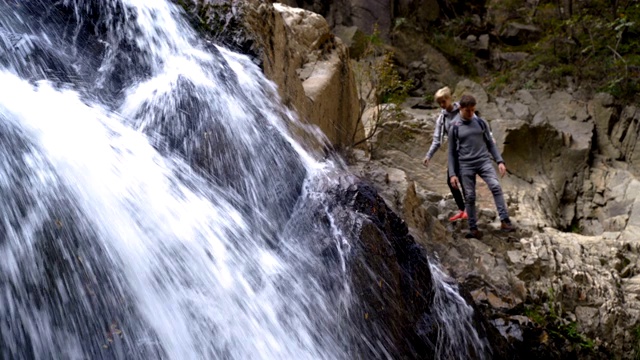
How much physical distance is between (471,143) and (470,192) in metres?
0.54

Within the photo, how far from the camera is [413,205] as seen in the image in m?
6.06

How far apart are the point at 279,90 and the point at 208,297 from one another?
2.82 m

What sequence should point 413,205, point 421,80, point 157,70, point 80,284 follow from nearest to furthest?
point 80,284, point 157,70, point 413,205, point 421,80

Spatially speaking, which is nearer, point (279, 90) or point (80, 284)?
point (80, 284)

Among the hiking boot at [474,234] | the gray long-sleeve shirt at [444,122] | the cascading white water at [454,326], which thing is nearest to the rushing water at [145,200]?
the cascading white water at [454,326]

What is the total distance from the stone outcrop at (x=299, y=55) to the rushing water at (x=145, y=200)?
1.44 ft

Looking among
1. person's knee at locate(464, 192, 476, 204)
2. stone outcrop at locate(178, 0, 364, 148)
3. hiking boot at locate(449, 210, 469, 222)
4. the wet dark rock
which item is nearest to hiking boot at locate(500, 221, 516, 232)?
hiking boot at locate(449, 210, 469, 222)

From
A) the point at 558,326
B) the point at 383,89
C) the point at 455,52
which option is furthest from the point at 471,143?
the point at 455,52

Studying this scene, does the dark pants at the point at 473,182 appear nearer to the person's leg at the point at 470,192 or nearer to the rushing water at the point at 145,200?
the person's leg at the point at 470,192

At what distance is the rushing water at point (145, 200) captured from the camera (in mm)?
2637

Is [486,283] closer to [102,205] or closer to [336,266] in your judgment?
[336,266]

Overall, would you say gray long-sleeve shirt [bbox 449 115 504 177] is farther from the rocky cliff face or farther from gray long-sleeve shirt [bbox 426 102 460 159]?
the rocky cliff face

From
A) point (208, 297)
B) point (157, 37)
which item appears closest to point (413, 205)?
point (157, 37)

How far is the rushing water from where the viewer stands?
8.65 ft
